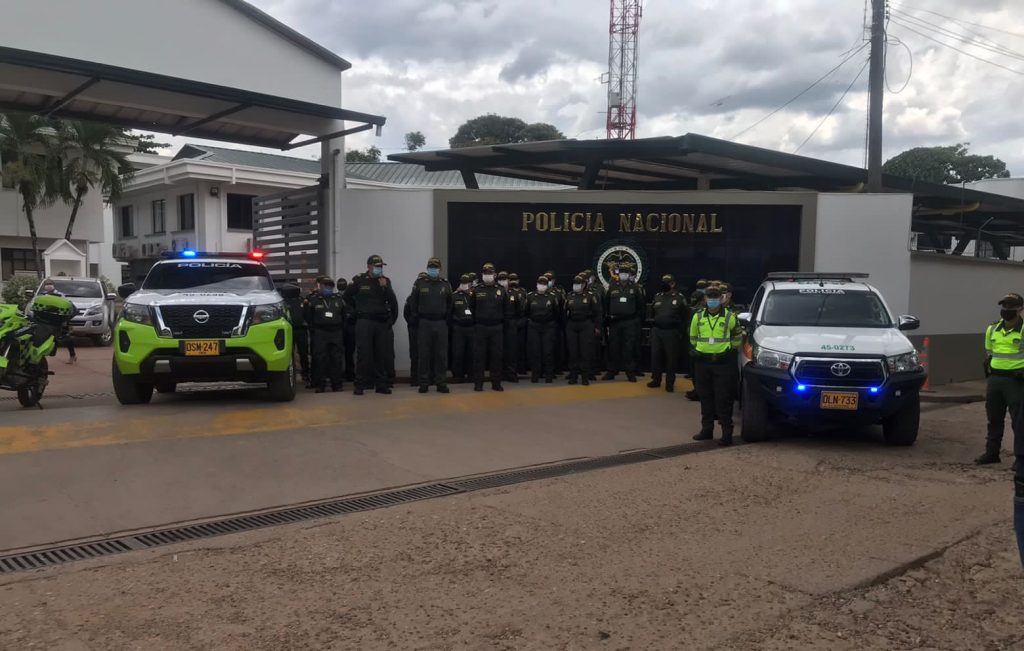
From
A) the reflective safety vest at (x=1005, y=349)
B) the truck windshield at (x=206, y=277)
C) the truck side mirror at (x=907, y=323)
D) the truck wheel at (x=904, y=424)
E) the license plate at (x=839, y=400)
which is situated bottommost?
the truck wheel at (x=904, y=424)

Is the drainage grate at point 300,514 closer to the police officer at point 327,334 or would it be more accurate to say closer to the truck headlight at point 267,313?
the truck headlight at point 267,313

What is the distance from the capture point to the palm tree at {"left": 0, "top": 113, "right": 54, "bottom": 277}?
27906 millimetres

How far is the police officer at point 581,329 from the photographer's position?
12.3 metres

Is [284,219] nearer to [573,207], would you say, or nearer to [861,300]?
[573,207]

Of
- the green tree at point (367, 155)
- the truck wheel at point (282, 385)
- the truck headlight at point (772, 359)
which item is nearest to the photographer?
the truck headlight at point (772, 359)

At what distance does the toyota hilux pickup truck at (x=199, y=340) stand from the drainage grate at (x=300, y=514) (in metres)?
3.54

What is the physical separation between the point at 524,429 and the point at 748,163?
9767 millimetres

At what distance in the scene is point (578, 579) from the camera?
4637 mm

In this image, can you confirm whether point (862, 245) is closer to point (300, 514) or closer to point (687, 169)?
point (687, 169)

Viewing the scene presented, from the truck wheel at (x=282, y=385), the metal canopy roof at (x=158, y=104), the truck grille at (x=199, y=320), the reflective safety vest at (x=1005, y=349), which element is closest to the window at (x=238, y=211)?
the metal canopy roof at (x=158, y=104)

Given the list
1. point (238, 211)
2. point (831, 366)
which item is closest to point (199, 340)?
point (831, 366)

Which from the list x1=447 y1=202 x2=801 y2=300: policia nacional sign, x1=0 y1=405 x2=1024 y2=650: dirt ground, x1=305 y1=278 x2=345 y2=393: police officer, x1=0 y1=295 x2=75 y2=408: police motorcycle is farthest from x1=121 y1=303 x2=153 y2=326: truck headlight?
x1=447 y1=202 x2=801 y2=300: policia nacional sign

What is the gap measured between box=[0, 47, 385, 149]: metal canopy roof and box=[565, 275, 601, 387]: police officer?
438cm

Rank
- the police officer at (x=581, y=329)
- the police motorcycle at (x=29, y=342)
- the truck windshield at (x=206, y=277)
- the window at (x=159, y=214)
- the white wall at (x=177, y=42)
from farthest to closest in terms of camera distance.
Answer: the window at (x=159, y=214), the police officer at (x=581, y=329), the white wall at (x=177, y=42), the truck windshield at (x=206, y=277), the police motorcycle at (x=29, y=342)
